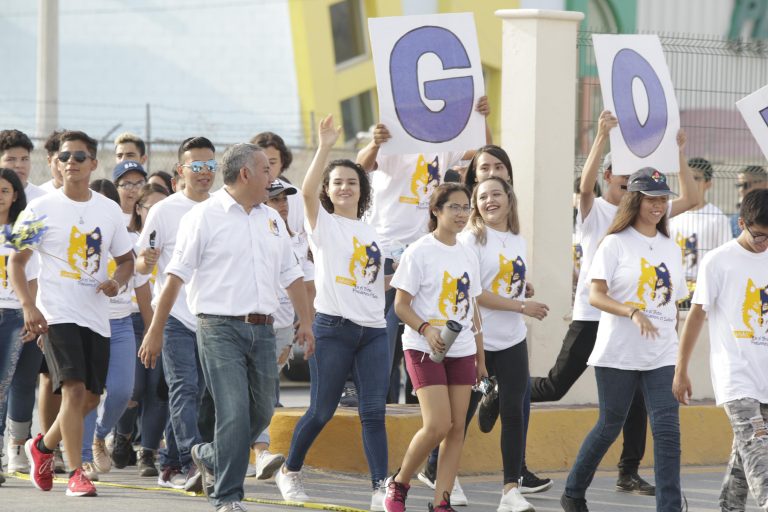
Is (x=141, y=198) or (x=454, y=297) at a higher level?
(x=141, y=198)

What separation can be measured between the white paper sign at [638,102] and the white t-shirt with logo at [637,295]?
1.51 metres

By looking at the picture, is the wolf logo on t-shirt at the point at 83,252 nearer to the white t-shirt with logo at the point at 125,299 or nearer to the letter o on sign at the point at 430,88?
the white t-shirt with logo at the point at 125,299

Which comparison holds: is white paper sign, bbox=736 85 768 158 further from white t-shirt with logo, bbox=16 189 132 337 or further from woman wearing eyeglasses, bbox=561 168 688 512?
white t-shirt with logo, bbox=16 189 132 337

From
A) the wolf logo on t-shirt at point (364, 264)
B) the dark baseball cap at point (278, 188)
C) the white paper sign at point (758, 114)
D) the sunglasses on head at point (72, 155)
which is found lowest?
the wolf logo on t-shirt at point (364, 264)

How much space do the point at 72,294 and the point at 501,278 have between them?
8.23 ft

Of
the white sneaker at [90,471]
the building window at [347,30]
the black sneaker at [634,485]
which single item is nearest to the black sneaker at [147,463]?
the white sneaker at [90,471]

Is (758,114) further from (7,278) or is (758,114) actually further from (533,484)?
(7,278)

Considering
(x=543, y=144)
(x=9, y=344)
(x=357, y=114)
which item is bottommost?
(x=9, y=344)

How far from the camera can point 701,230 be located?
38.6ft

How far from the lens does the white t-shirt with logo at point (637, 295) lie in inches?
305

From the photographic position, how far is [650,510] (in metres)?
8.51

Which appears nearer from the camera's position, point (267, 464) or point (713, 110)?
point (267, 464)

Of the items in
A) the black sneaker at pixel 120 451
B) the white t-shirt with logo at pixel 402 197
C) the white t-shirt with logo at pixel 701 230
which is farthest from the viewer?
the white t-shirt with logo at pixel 701 230

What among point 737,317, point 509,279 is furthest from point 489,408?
point 737,317
